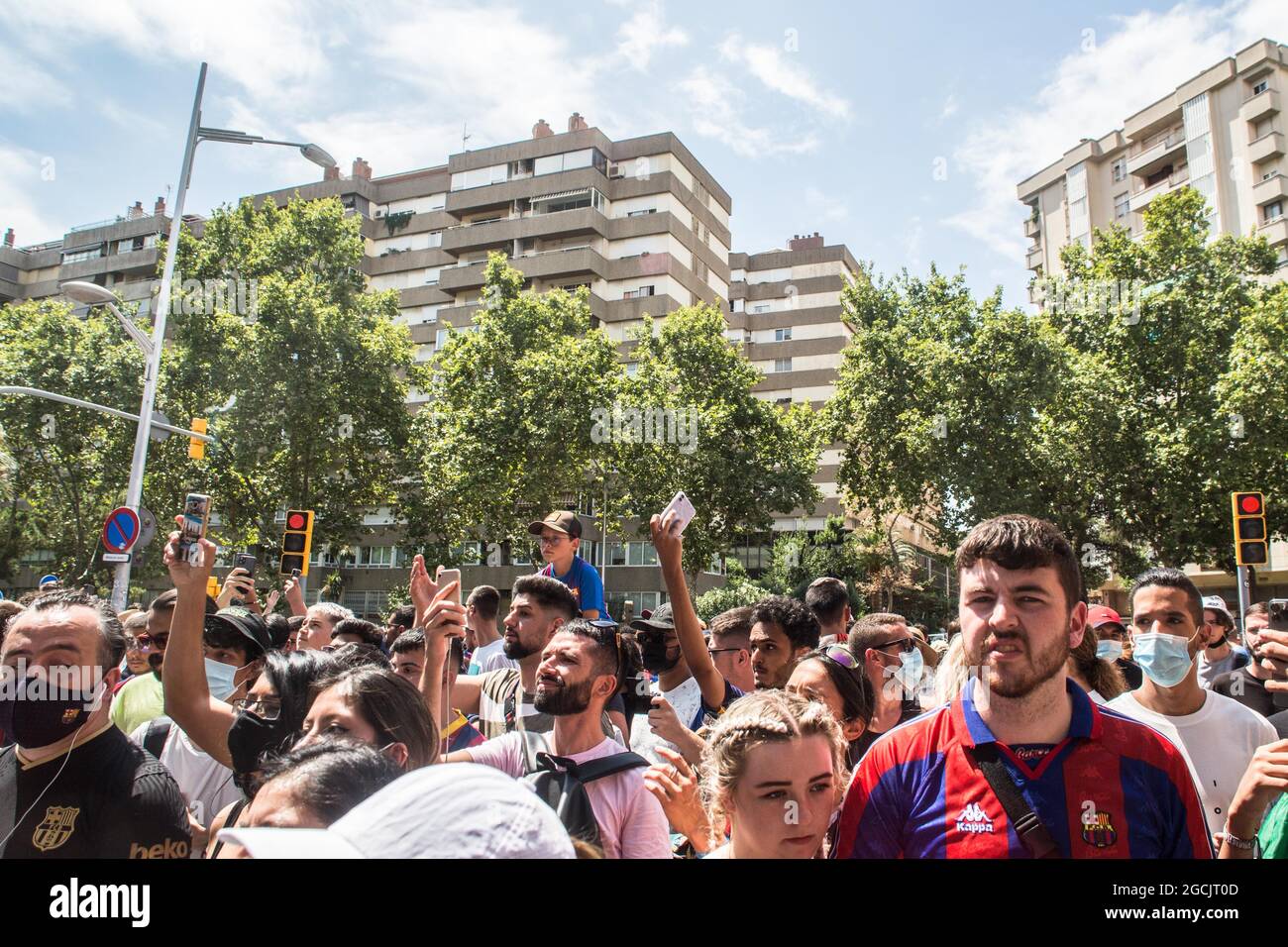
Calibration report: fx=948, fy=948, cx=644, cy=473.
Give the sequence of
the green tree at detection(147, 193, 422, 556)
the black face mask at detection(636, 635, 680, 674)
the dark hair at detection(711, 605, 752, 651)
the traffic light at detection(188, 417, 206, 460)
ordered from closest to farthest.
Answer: the black face mask at detection(636, 635, 680, 674) → the dark hair at detection(711, 605, 752, 651) → the traffic light at detection(188, 417, 206, 460) → the green tree at detection(147, 193, 422, 556)

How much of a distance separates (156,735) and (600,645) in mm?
2015

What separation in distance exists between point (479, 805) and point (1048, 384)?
30.2m

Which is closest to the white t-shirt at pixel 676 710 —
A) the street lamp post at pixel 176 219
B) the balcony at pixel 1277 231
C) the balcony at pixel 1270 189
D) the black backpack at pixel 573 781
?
the black backpack at pixel 573 781

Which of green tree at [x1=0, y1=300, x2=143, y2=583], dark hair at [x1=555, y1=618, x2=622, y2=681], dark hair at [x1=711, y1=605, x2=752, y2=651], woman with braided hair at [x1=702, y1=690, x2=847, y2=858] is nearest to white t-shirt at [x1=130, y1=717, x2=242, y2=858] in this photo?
dark hair at [x1=555, y1=618, x2=622, y2=681]

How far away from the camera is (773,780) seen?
2.56 metres

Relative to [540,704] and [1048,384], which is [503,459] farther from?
[540,704]

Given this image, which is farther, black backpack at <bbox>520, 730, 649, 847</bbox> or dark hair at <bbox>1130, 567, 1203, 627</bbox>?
dark hair at <bbox>1130, 567, 1203, 627</bbox>

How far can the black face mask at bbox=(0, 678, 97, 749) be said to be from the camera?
9.50 ft

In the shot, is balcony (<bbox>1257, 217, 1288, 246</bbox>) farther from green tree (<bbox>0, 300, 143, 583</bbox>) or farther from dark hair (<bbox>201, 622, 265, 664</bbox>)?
dark hair (<bbox>201, 622, 265, 664</bbox>)

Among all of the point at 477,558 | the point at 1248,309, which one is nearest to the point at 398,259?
the point at 477,558

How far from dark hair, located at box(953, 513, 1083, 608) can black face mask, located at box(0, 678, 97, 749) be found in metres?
2.65

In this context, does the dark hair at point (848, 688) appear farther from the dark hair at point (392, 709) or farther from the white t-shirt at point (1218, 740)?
the dark hair at point (392, 709)

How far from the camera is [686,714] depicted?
15.7ft
